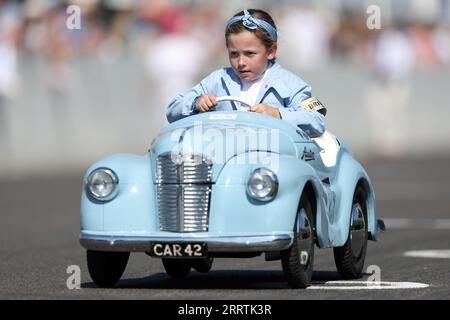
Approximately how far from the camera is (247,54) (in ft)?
30.2

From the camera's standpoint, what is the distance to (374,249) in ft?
40.9

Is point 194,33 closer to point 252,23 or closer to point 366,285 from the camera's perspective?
point 252,23

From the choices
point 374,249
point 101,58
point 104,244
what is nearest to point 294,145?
point 104,244

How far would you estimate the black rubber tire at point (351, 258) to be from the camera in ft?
30.7

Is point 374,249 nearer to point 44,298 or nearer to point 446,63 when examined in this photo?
point 44,298

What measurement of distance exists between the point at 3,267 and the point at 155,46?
1773cm

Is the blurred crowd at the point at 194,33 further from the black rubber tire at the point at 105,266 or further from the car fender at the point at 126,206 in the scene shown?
the car fender at the point at 126,206

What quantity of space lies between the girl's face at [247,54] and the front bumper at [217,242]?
1458 millimetres

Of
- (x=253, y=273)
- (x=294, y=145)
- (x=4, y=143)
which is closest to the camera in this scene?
(x=294, y=145)

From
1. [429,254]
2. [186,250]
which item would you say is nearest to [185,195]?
[186,250]

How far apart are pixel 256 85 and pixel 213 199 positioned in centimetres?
128

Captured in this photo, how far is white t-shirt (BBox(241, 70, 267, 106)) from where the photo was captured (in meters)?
9.31

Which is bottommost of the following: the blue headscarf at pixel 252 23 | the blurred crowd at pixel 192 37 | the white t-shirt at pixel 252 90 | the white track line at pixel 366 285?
the white track line at pixel 366 285

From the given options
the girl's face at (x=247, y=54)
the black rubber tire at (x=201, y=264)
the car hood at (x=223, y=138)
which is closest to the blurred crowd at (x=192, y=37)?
the black rubber tire at (x=201, y=264)
